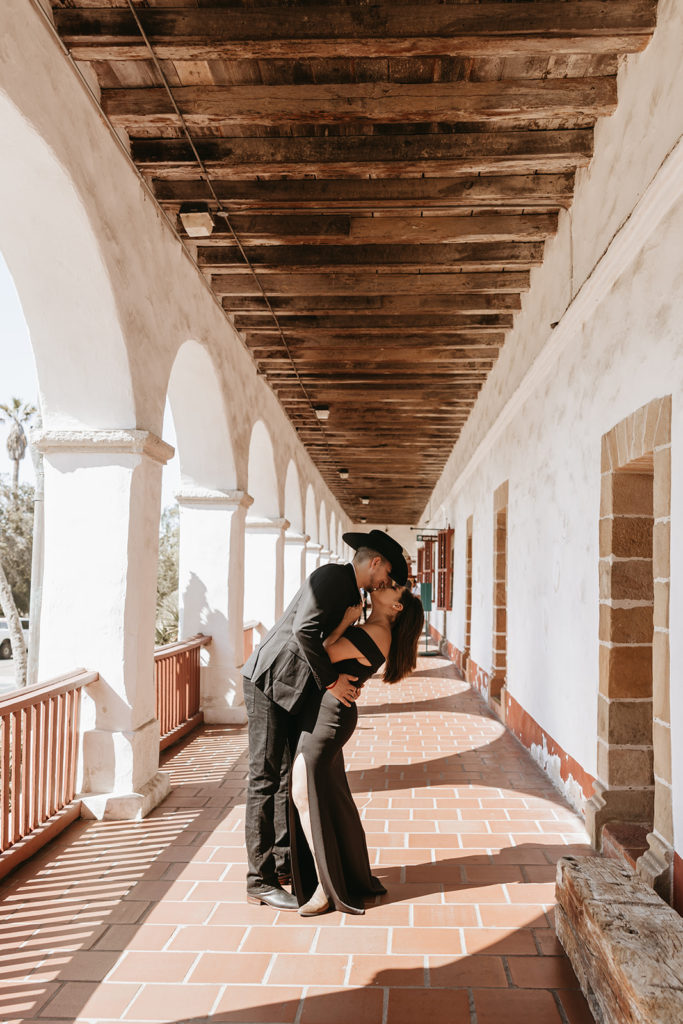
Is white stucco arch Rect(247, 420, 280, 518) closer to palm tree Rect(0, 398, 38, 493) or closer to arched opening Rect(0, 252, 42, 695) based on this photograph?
arched opening Rect(0, 252, 42, 695)

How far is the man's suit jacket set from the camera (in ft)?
10.2

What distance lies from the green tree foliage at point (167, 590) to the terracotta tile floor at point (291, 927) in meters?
14.4

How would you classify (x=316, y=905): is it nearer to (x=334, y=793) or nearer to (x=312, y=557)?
(x=334, y=793)

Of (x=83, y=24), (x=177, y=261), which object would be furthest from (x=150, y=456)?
(x=83, y=24)

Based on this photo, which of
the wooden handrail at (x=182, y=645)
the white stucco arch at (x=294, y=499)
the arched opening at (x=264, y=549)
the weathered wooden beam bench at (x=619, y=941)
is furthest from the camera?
the white stucco arch at (x=294, y=499)

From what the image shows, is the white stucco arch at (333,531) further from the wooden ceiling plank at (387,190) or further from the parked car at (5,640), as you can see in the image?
the wooden ceiling plank at (387,190)

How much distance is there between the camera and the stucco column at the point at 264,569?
10602 mm

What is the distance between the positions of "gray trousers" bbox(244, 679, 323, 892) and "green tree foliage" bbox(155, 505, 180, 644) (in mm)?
15308

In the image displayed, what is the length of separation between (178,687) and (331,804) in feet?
12.6

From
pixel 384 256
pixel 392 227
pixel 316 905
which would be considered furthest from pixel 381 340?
pixel 316 905

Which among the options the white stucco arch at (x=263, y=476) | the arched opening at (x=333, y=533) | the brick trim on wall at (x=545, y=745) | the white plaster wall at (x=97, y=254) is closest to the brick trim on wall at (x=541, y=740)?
the brick trim on wall at (x=545, y=745)

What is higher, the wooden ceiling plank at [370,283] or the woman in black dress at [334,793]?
the wooden ceiling plank at [370,283]

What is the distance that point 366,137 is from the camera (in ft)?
14.9

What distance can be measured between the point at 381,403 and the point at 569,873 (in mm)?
8613
